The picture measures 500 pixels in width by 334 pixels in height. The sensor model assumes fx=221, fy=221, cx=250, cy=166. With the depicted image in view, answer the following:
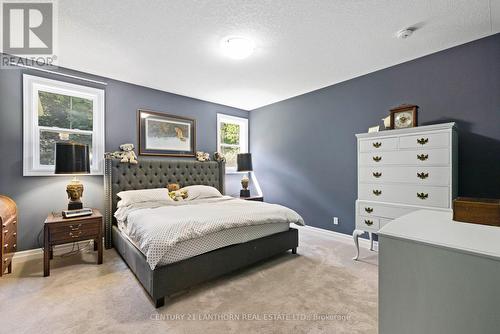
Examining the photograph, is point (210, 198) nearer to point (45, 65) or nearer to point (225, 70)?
point (225, 70)

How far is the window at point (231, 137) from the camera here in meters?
5.04

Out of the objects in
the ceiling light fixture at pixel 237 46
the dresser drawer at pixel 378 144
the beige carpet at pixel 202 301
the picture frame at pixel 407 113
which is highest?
the ceiling light fixture at pixel 237 46

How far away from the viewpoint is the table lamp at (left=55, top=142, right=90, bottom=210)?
2.69 metres

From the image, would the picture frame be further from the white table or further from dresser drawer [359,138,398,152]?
the white table

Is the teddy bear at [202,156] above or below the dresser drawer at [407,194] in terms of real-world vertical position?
above

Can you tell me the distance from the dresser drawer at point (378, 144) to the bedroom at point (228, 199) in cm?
2

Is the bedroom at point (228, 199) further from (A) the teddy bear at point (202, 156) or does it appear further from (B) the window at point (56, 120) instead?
(A) the teddy bear at point (202, 156)

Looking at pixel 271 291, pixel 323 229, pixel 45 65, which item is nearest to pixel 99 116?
pixel 45 65

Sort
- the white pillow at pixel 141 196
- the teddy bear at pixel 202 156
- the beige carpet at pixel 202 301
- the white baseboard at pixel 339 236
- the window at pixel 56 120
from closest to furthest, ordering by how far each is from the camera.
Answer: the beige carpet at pixel 202 301 < the window at pixel 56 120 < the white pillow at pixel 141 196 < the white baseboard at pixel 339 236 < the teddy bear at pixel 202 156

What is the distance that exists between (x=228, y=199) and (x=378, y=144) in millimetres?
2407

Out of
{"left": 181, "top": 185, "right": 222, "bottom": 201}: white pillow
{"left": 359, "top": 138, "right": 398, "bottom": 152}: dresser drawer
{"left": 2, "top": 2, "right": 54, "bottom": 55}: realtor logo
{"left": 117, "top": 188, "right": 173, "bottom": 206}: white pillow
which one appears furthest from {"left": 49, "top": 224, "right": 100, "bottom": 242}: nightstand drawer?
{"left": 359, "top": 138, "right": 398, "bottom": 152}: dresser drawer

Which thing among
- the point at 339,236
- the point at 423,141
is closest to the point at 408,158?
the point at 423,141

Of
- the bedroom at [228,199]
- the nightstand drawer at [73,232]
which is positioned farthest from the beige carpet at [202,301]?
the nightstand drawer at [73,232]

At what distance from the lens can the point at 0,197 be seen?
2.57 metres
